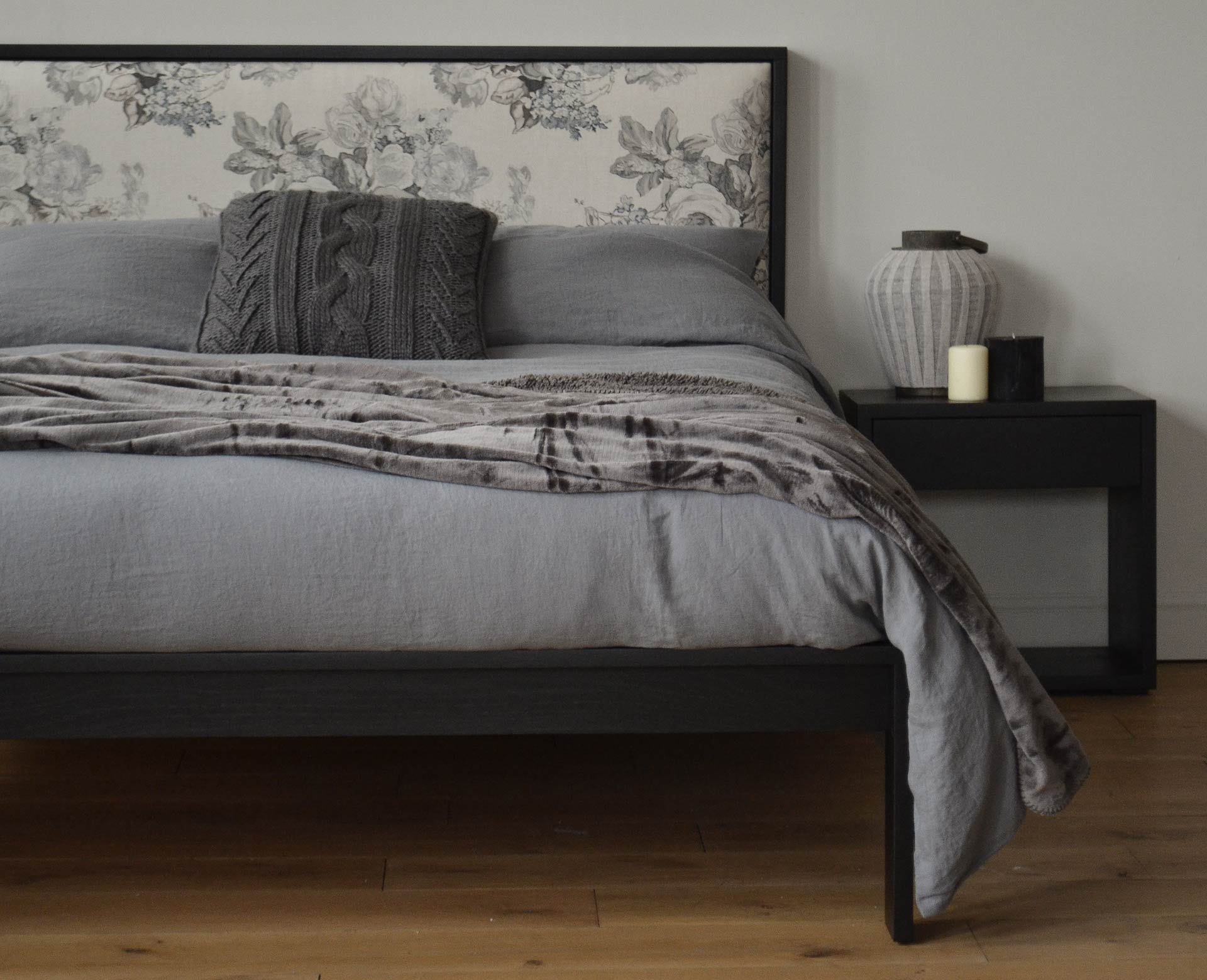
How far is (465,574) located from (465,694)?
0.15 metres

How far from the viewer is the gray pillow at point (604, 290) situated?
2.46 m

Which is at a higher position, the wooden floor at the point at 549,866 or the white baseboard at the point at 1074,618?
the white baseboard at the point at 1074,618

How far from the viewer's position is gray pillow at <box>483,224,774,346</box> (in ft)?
8.07

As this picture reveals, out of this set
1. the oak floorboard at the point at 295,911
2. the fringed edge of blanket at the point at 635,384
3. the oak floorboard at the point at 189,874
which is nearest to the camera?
the oak floorboard at the point at 295,911

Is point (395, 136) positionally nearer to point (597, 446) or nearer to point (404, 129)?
point (404, 129)

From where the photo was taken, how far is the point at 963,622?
1.42 metres

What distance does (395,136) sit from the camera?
2.88 m

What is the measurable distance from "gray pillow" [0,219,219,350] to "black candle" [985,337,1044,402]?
5.12ft

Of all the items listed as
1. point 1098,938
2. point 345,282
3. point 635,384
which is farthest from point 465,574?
point 345,282

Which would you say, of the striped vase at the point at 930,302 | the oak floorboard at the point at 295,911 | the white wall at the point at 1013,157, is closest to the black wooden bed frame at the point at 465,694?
the oak floorboard at the point at 295,911

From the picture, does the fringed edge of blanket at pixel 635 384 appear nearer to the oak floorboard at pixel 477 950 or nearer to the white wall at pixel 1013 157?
the oak floorboard at pixel 477 950

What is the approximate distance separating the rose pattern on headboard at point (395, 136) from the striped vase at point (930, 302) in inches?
15.0

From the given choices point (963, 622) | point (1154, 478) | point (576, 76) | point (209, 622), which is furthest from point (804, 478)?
point (576, 76)

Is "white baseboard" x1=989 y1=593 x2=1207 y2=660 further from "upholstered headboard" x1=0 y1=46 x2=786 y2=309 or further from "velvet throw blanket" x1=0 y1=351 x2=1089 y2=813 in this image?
"velvet throw blanket" x1=0 y1=351 x2=1089 y2=813
